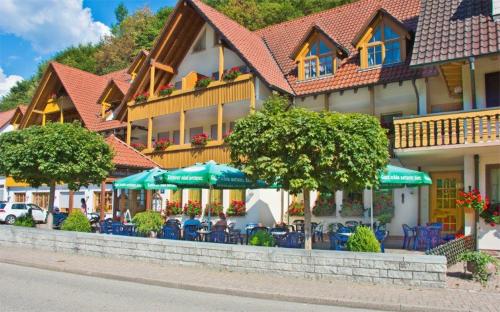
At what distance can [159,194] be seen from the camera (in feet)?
83.7

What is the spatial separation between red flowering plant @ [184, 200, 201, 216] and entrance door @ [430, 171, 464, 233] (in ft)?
35.9

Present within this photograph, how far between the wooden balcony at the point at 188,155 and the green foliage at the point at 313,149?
992 cm

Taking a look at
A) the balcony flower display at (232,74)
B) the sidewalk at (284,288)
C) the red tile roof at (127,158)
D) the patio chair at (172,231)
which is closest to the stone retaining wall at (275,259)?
the sidewalk at (284,288)

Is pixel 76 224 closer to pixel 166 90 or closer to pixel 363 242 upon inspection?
pixel 363 242

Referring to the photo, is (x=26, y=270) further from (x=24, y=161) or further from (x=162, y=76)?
(x=162, y=76)

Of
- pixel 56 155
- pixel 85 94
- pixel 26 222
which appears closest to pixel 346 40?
pixel 56 155

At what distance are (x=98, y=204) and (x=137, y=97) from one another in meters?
8.26

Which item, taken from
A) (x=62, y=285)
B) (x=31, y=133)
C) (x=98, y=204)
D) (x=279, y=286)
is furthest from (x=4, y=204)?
(x=279, y=286)

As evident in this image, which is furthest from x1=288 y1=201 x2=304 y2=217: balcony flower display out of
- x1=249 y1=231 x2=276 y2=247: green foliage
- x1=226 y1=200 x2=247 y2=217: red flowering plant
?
x1=249 y1=231 x2=276 y2=247: green foliage

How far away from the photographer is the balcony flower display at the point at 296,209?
20.5 meters

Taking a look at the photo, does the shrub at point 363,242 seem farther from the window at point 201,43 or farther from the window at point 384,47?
the window at point 201,43

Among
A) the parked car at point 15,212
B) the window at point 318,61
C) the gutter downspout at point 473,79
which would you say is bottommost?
the parked car at point 15,212

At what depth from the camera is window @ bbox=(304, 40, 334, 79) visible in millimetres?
21438

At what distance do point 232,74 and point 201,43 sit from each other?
468 centimetres
